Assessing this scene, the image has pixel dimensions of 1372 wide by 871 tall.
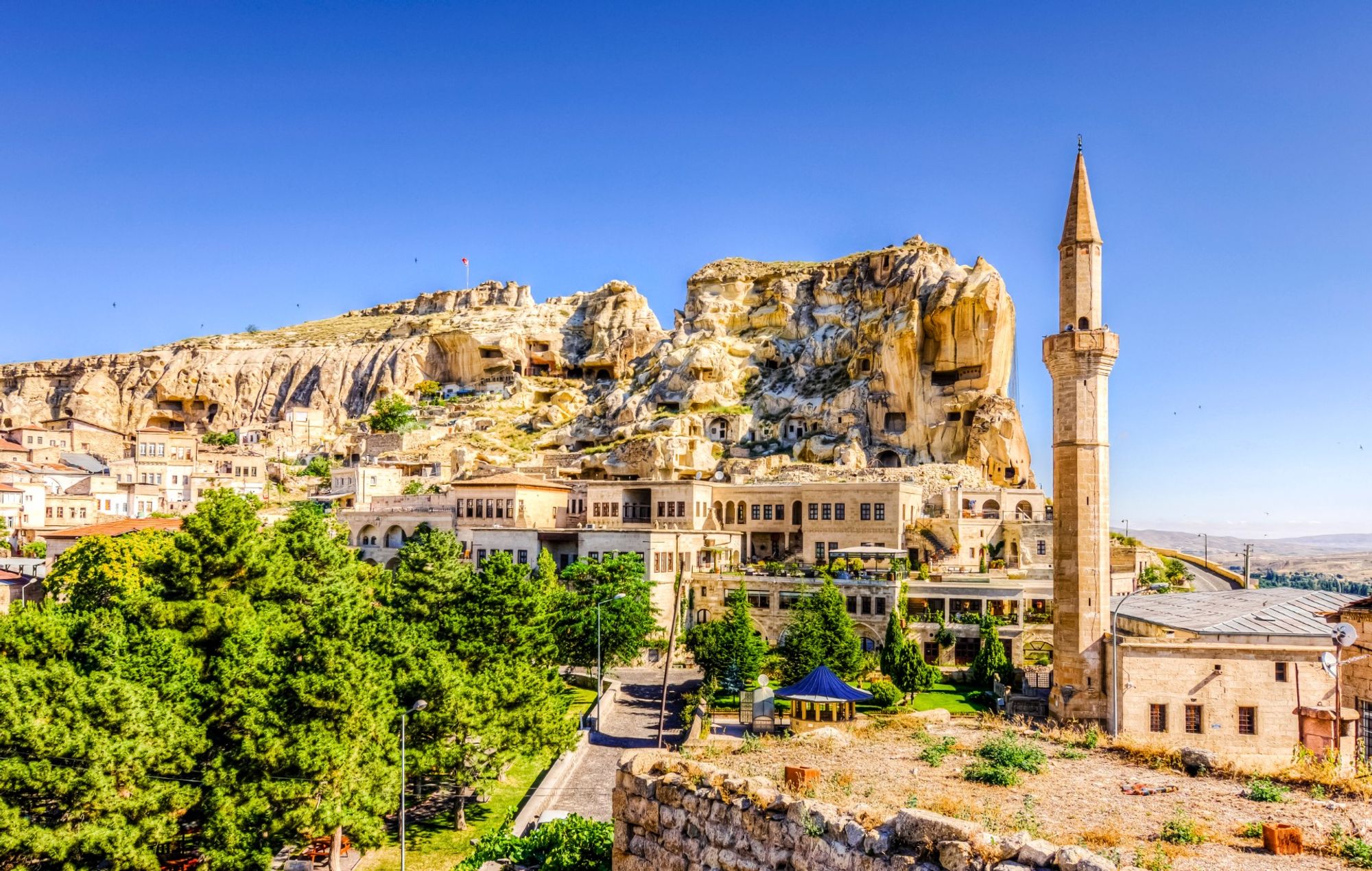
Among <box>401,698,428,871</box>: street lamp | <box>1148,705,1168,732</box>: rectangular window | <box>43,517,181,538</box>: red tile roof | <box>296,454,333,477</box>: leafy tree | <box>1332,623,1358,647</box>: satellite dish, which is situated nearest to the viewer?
<box>1332,623,1358,647</box>: satellite dish

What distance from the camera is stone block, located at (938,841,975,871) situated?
239 inches

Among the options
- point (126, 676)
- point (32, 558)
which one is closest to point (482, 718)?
point (126, 676)

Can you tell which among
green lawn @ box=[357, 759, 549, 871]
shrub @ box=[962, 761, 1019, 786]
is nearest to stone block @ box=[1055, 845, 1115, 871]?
shrub @ box=[962, 761, 1019, 786]

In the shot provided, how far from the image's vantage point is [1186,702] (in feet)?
75.9

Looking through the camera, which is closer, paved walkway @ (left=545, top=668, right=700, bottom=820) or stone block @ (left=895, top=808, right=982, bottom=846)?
stone block @ (left=895, top=808, right=982, bottom=846)

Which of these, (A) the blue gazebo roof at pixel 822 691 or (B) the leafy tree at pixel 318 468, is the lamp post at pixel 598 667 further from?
(B) the leafy tree at pixel 318 468

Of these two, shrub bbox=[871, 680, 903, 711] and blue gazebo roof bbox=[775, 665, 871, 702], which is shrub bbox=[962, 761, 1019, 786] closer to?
blue gazebo roof bbox=[775, 665, 871, 702]

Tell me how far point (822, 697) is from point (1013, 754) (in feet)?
51.6

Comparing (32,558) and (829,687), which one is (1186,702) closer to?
(829,687)

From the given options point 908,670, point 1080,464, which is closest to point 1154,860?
point 1080,464

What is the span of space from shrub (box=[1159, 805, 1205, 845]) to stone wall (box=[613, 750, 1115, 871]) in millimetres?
1842

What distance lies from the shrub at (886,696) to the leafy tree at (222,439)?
299 ft

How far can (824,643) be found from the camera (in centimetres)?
3444

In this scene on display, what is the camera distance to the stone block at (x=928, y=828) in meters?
6.25
